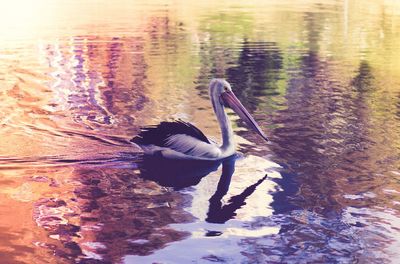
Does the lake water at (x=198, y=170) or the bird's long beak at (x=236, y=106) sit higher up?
the bird's long beak at (x=236, y=106)

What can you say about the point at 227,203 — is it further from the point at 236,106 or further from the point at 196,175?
the point at 236,106

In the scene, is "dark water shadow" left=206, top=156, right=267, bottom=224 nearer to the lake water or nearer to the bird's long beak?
the lake water

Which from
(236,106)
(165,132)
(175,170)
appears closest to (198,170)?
(175,170)

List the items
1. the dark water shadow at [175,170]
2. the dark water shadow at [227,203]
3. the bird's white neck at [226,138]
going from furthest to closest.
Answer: the bird's white neck at [226,138], the dark water shadow at [175,170], the dark water shadow at [227,203]

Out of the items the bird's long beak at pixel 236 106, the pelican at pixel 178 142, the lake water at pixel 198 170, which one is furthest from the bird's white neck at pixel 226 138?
the bird's long beak at pixel 236 106

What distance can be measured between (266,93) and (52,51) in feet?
39.0

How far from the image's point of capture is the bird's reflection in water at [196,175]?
9.77m

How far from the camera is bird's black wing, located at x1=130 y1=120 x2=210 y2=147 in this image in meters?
11.3

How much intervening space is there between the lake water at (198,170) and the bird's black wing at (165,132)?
0.39m

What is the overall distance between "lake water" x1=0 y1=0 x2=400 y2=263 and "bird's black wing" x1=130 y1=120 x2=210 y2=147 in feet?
1.28

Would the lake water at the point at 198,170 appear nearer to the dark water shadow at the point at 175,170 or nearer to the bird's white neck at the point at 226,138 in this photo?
the dark water shadow at the point at 175,170

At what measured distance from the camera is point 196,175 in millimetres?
11211

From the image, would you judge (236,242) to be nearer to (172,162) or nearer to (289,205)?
(289,205)

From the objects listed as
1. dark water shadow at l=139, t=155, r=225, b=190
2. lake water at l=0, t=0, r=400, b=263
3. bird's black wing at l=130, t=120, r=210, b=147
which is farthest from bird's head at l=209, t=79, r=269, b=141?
bird's black wing at l=130, t=120, r=210, b=147
